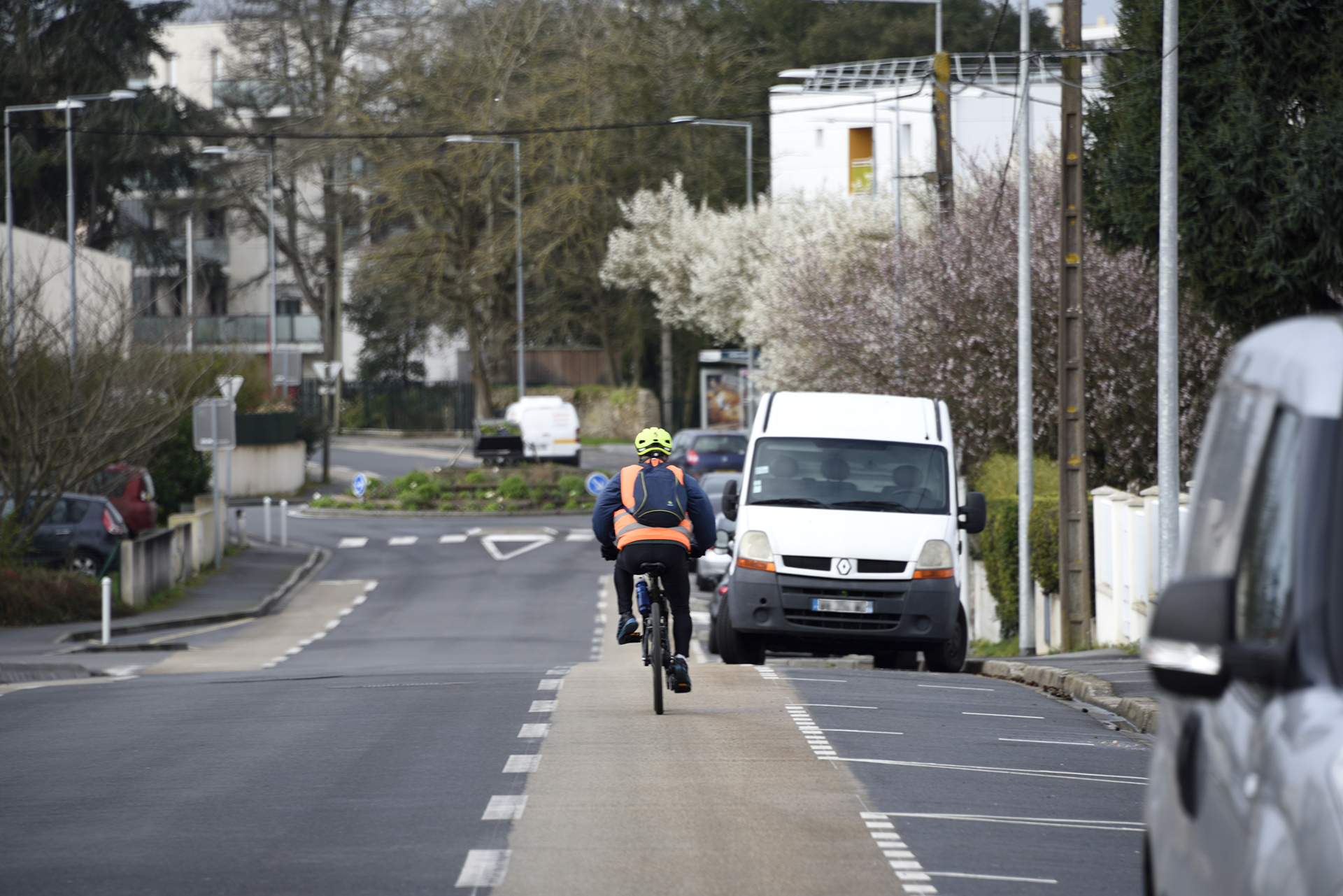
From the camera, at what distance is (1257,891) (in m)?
3.24

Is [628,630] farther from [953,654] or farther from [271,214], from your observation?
[271,214]

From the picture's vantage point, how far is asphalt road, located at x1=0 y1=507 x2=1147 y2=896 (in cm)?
673

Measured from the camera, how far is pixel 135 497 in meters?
34.8

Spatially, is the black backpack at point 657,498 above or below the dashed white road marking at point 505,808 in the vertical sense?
above

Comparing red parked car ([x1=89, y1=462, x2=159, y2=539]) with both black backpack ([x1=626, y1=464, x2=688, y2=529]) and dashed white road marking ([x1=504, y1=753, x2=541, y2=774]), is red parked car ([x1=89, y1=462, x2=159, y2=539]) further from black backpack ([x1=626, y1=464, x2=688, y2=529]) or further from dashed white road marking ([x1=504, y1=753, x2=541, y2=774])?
dashed white road marking ([x1=504, y1=753, x2=541, y2=774])

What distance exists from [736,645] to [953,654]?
223 centimetres

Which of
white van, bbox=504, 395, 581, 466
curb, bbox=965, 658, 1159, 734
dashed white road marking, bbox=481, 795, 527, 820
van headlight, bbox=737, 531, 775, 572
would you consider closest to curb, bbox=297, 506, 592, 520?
white van, bbox=504, 395, 581, 466

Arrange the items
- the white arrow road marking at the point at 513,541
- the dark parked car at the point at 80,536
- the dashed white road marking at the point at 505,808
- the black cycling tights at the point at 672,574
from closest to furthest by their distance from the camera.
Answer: the dashed white road marking at the point at 505,808, the black cycling tights at the point at 672,574, the dark parked car at the point at 80,536, the white arrow road marking at the point at 513,541

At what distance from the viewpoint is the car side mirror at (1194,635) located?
3.39m

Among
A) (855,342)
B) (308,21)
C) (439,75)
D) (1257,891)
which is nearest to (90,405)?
(855,342)

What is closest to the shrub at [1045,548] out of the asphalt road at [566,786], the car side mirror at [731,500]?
the car side mirror at [731,500]

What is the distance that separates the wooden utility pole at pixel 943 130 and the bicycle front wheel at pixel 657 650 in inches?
719

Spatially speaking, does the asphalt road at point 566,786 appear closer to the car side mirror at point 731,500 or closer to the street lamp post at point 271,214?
the car side mirror at point 731,500

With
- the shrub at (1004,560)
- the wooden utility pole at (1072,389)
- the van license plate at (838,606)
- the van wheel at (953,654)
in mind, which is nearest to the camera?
the van license plate at (838,606)
